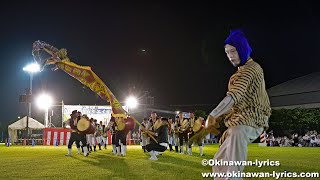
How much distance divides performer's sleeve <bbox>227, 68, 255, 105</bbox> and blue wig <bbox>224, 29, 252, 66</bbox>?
220mm

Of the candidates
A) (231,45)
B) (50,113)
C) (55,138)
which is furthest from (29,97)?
(231,45)

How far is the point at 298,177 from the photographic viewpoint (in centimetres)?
879

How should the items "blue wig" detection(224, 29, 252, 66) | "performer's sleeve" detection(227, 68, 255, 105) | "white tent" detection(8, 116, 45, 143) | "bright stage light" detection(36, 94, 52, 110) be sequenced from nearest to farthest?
1. "performer's sleeve" detection(227, 68, 255, 105)
2. "blue wig" detection(224, 29, 252, 66)
3. "bright stage light" detection(36, 94, 52, 110)
4. "white tent" detection(8, 116, 45, 143)

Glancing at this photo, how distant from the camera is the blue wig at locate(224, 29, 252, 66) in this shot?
4.70 meters

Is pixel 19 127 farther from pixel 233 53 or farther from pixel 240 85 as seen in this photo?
pixel 240 85

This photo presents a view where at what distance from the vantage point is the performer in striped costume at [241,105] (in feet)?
14.4

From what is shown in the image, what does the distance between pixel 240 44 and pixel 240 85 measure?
2.01 feet

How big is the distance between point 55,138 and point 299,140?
2536 centimetres

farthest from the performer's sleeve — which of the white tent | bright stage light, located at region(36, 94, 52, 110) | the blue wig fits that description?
the white tent

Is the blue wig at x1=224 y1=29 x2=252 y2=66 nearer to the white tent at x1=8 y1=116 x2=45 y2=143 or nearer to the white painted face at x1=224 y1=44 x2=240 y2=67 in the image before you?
the white painted face at x1=224 y1=44 x2=240 y2=67

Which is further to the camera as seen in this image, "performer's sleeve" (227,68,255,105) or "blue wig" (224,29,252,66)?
"blue wig" (224,29,252,66)

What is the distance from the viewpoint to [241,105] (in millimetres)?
4598

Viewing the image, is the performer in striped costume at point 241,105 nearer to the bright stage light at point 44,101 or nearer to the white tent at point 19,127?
the bright stage light at point 44,101

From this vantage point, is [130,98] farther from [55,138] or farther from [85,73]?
[85,73]
